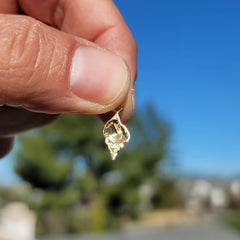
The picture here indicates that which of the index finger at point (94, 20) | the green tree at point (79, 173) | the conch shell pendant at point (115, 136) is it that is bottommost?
the green tree at point (79, 173)

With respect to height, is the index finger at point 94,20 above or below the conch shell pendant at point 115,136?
above

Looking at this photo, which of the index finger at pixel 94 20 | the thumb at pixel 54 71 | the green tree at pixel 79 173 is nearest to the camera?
the thumb at pixel 54 71

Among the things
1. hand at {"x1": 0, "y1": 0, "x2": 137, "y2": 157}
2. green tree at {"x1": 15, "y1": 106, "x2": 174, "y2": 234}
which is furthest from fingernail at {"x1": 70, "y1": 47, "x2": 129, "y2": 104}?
green tree at {"x1": 15, "y1": 106, "x2": 174, "y2": 234}

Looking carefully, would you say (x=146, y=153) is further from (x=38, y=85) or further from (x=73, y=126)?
(x=38, y=85)

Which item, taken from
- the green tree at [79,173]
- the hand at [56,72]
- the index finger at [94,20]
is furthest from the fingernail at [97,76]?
the green tree at [79,173]

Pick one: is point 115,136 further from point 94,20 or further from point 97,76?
point 94,20

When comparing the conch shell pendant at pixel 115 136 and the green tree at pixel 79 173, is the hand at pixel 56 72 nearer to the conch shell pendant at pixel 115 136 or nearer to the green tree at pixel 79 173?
the conch shell pendant at pixel 115 136

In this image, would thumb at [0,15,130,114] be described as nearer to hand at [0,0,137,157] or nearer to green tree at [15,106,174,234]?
hand at [0,0,137,157]
